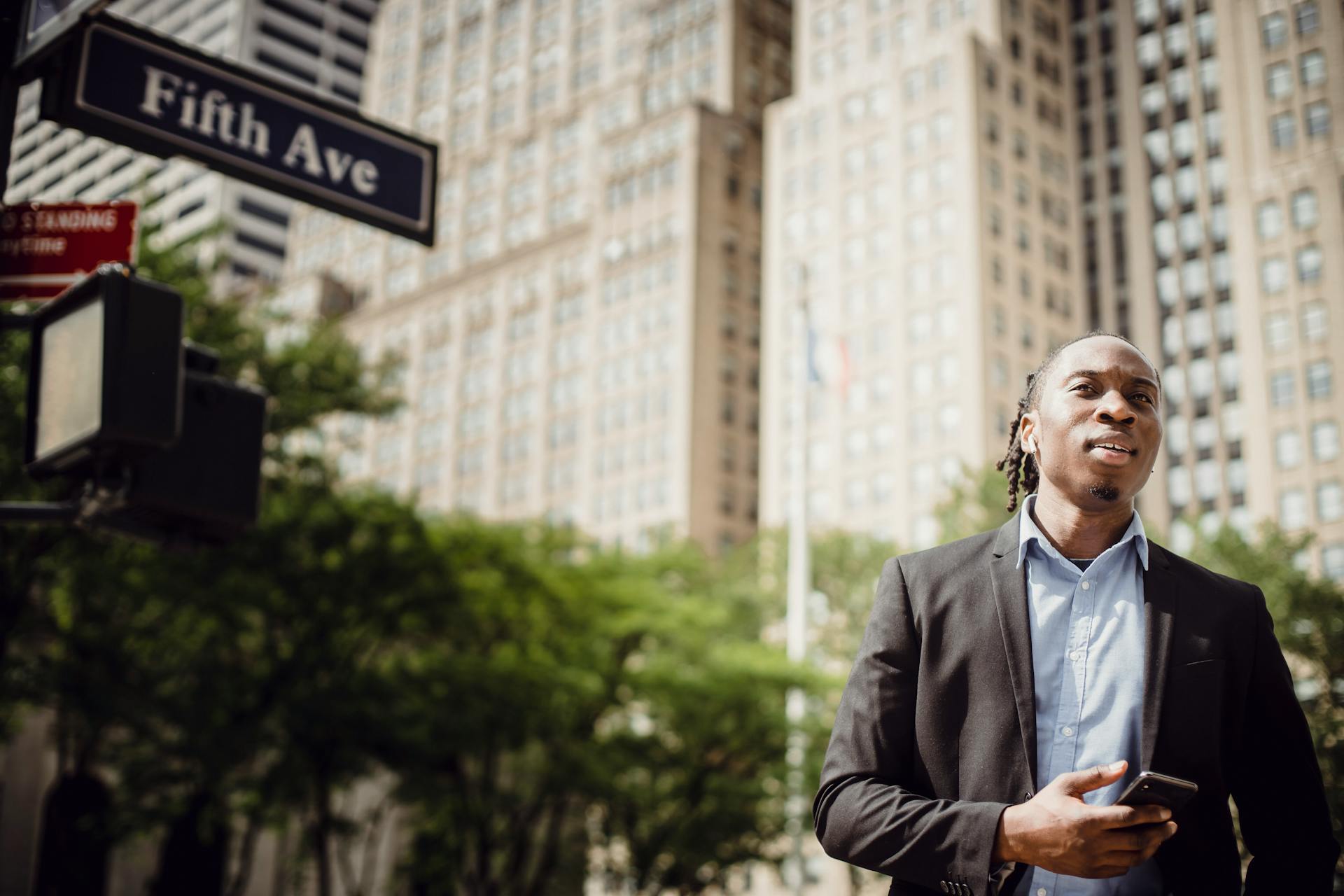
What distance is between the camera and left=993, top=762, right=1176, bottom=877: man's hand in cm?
244

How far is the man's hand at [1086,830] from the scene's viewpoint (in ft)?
8.01

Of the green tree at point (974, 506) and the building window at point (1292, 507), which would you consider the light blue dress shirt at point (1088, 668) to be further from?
the building window at point (1292, 507)

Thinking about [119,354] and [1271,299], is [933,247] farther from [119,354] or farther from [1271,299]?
[119,354]

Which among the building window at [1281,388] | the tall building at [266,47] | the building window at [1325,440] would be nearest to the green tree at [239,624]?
the building window at [1325,440]

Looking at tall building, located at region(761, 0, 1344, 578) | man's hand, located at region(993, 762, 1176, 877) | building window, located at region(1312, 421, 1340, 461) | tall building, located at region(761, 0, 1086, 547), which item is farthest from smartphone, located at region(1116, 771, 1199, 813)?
tall building, located at region(761, 0, 1086, 547)

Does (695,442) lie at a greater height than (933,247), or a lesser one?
lesser

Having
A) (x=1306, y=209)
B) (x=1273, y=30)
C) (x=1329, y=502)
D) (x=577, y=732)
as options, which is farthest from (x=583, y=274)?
(x=577, y=732)

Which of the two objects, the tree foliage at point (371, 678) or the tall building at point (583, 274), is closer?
the tree foliage at point (371, 678)

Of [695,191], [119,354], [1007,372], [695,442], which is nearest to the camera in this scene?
[119,354]

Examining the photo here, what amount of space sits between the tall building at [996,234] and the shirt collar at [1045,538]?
222 feet

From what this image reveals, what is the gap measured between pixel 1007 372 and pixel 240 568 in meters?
59.8

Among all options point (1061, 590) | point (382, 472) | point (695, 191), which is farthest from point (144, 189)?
point (382, 472)

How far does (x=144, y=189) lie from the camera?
22.9 m

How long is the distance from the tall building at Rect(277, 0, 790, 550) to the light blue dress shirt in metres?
78.4
